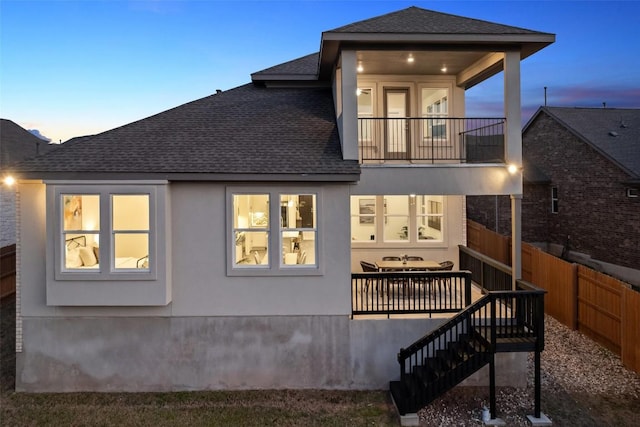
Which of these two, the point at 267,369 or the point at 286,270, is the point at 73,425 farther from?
the point at 286,270

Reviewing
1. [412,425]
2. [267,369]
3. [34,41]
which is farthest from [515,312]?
[34,41]

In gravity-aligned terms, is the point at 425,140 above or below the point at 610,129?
below

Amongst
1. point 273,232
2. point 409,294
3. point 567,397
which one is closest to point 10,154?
point 273,232

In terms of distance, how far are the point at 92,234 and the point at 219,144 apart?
11.1 ft

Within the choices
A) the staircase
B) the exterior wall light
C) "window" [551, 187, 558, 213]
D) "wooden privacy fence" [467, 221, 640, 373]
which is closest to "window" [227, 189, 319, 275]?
the staircase

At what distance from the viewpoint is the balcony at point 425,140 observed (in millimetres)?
10938

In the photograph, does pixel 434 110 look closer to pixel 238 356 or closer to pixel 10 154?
pixel 238 356

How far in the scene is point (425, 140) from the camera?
1166cm

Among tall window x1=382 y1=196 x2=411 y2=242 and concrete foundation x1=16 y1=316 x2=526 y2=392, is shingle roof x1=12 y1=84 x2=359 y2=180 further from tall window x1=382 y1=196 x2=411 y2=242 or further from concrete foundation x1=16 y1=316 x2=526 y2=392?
tall window x1=382 y1=196 x2=411 y2=242

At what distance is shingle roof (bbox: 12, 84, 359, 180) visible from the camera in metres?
8.16

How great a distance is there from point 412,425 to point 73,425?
6.21m

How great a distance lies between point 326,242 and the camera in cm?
844

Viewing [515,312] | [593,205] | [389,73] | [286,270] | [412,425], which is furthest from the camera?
[593,205]

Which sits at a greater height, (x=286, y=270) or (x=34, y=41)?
(x=34, y=41)
